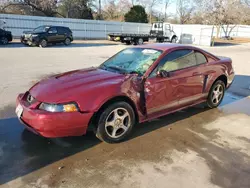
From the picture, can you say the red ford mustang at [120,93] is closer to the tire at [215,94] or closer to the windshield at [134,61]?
the windshield at [134,61]

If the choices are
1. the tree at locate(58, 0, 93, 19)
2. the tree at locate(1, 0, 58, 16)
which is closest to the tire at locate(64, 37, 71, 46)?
the tree at locate(1, 0, 58, 16)

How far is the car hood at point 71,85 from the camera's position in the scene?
3.30 m

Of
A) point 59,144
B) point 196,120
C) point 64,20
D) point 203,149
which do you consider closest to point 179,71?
point 196,120

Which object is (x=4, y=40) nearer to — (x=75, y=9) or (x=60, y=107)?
(x=60, y=107)

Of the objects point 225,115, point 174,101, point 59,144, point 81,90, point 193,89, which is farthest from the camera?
point 225,115

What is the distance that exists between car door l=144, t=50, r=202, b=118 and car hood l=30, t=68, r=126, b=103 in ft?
1.97

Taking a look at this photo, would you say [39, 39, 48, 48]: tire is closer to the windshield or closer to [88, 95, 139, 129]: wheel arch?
the windshield

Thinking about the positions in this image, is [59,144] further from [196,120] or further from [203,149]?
A: [196,120]

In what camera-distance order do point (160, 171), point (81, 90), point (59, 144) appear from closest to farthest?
point (160, 171) < point (81, 90) < point (59, 144)

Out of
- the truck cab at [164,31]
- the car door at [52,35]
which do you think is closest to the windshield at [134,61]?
the car door at [52,35]

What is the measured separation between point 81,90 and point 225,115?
11.1 ft

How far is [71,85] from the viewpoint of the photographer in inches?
139

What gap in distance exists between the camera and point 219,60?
17.8 feet

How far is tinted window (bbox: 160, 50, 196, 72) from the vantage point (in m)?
4.29
